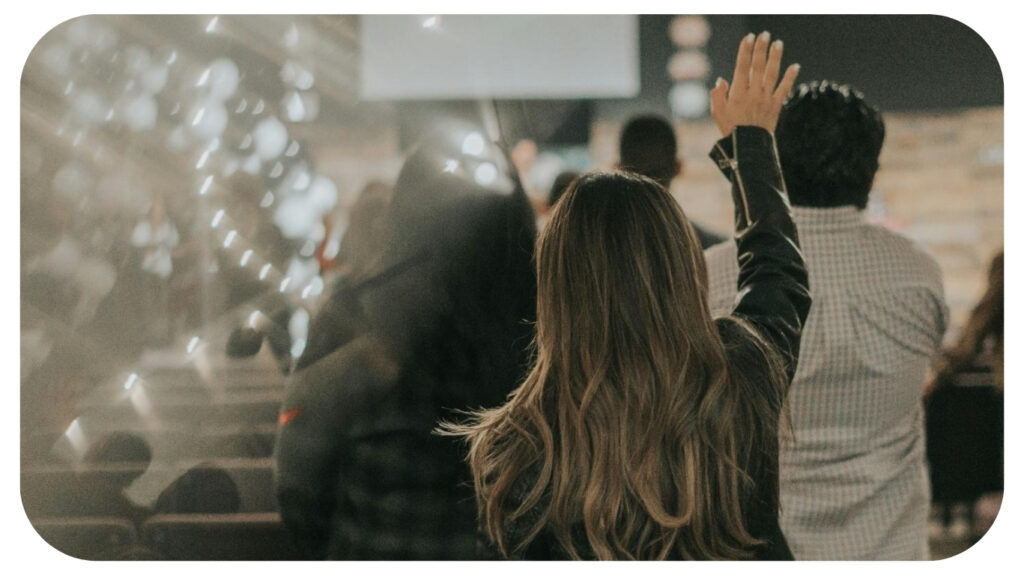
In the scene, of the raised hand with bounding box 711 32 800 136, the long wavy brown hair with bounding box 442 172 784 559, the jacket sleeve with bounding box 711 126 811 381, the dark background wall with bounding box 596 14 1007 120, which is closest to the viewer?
the long wavy brown hair with bounding box 442 172 784 559

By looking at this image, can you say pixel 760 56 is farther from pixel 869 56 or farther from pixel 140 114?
pixel 140 114

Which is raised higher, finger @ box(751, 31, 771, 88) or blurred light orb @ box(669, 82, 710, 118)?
finger @ box(751, 31, 771, 88)

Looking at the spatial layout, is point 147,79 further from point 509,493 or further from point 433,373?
point 509,493

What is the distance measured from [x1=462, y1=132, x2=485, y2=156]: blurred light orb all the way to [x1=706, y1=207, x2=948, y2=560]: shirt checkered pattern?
48 centimetres

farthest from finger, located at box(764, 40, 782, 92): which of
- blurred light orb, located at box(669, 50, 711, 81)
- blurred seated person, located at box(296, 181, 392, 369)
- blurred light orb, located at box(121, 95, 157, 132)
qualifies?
blurred light orb, located at box(121, 95, 157, 132)

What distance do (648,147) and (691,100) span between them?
0.13 m

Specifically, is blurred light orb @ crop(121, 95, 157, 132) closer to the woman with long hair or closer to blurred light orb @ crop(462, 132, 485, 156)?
blurred light orb @ crop(462, 132, 485, 156)

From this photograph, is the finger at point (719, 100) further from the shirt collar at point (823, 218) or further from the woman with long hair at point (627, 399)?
the woman with long hair at point (627, 399)

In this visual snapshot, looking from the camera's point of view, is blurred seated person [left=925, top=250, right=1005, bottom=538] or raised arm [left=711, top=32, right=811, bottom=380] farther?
blurred seated person [left=925, top=250, right=1005, bottom=538]

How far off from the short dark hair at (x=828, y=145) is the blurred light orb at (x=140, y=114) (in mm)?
1215

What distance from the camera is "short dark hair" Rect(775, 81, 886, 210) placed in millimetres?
1649

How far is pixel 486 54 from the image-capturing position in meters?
1.76

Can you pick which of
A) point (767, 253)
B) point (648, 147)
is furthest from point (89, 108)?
point (767, 253)

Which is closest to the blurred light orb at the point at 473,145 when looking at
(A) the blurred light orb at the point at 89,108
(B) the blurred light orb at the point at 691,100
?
(B) the blurred light orb at the point at 691,100
